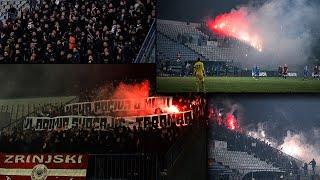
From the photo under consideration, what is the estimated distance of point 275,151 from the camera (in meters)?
7.22

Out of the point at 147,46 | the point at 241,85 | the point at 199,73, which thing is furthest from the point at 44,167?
the point at 241,85

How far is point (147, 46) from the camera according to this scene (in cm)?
719

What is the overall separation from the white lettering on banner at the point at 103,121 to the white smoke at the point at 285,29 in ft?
4.33

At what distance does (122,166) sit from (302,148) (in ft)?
8.52

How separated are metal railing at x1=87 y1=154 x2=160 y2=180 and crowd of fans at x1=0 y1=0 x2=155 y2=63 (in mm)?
1378

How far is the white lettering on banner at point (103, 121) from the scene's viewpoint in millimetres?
7141

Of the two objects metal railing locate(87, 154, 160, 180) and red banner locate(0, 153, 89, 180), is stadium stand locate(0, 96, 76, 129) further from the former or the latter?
metal railing locate(87, 154, 160, 180)

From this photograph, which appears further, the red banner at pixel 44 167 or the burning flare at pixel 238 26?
the burning flare at pixel 238 26


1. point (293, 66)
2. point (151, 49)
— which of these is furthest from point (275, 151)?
point (151, 49)

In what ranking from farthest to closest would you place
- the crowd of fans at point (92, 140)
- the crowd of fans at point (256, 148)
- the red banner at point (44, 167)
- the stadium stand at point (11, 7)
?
the stadium stand at point (11, 7), the crowd of fans at point (256, 148), the crowd of fans at point (92, 140), the red banner at point (44, 167)

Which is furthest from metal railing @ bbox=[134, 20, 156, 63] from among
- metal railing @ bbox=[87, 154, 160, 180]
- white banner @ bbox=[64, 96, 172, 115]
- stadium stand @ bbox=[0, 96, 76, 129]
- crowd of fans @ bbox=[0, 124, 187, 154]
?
metal railing @ bbox=[87, 154, 160, 180]

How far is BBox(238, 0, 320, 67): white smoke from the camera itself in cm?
714

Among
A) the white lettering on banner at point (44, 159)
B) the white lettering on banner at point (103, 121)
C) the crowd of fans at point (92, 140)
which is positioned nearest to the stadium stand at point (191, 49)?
the white lettering on banner at point (103, 121)

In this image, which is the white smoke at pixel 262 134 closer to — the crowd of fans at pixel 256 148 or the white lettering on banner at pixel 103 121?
the crowd of fans at pixel 256 148
